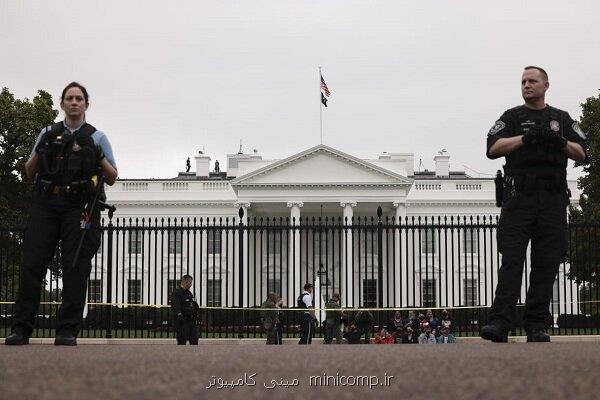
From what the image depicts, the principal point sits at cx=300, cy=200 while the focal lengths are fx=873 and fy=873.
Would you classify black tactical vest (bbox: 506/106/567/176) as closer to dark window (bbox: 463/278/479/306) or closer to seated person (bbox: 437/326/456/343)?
seated person (bbox: 437/326/456/343)

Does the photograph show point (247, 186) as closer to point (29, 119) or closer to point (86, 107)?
point (29, 119)

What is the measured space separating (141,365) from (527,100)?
13.1 ft

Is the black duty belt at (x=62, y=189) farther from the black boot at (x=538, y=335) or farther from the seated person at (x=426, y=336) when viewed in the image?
the seated person at (x=426, y=336)

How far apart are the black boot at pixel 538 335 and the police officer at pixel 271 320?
329 inches

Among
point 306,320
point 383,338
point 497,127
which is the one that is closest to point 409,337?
point 383,338

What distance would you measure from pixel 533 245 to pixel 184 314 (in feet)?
24.2

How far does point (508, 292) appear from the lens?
604cm

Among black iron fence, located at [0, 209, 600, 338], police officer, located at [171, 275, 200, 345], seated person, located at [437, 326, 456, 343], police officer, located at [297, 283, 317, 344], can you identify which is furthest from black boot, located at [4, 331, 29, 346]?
seated person, located at [437, 326, 456, 343]

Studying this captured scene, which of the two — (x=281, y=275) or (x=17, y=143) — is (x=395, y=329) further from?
(x=17, y=143)

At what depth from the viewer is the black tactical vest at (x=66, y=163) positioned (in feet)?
19.5

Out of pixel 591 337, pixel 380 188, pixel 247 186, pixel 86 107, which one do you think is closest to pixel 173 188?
pixel 247 186

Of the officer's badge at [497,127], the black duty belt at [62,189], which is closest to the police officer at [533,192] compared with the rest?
the officer's badge at [497,127]

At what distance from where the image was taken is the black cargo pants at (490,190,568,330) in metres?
6.07

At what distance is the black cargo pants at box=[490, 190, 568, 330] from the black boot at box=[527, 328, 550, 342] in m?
0.03
